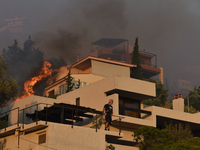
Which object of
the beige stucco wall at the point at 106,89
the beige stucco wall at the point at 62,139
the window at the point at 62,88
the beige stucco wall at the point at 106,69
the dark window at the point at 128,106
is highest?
the beige stucco wall at the point at 106,69

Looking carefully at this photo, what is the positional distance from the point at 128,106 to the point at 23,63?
5684 cm

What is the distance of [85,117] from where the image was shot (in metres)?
29.8

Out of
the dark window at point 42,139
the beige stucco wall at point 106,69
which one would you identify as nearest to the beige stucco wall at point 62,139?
the dark window at point 42,139

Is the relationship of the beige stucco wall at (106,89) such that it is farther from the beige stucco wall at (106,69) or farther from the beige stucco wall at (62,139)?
the beige stucco wall at (106,69)

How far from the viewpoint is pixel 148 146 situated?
84.7 feet

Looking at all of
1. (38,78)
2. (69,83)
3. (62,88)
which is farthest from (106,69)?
(38,78)

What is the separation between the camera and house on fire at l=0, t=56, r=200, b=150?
67.2ft

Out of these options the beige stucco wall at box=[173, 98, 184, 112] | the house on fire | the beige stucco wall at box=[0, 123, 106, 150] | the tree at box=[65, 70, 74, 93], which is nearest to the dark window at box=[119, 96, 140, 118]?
the house on fire

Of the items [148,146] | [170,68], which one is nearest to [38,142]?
[148,146]

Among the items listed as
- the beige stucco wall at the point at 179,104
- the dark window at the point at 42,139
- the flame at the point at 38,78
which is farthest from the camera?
the flame at the point at 38,78

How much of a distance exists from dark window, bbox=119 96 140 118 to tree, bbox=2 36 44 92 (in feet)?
157

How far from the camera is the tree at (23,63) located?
262 ft

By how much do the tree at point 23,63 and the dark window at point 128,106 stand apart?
47.8m

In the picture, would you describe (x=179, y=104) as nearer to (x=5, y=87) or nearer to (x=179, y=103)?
(x=179, y=103)
